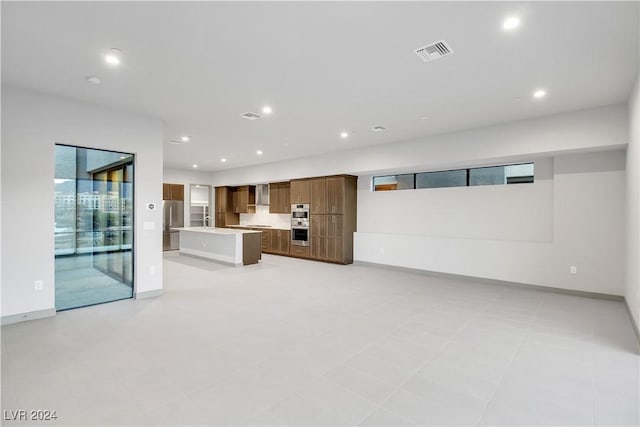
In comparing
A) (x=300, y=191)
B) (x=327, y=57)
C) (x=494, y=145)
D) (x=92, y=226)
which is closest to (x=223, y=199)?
(x=300, y=191)

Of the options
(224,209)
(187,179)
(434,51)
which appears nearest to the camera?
(434,51)

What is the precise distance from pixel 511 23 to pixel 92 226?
5.72m

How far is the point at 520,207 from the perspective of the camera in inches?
233

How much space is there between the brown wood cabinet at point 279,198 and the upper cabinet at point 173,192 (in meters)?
3.48

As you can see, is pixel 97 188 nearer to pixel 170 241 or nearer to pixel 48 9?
pixel 48 9

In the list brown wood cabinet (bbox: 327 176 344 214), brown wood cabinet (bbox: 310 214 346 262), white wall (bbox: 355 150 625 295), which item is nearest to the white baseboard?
brown wood cabinet (bbox: 310 214 346 262)

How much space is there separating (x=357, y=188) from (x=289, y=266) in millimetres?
2795

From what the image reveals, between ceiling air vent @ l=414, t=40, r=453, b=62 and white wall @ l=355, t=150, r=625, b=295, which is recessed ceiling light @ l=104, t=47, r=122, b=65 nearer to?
ceiling air vent @ l=414, t=40, r=453, b=62

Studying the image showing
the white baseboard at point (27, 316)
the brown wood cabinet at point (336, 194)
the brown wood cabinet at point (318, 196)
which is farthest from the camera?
the brown wood cabinet at point (318, 196)

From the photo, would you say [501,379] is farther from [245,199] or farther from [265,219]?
[245,199]

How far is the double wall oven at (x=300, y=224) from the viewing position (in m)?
9.06

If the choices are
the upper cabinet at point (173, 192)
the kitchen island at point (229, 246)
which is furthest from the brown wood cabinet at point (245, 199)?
the kitchen island at point (229, 246)

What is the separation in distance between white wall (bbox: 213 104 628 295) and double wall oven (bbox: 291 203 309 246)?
1850 mm

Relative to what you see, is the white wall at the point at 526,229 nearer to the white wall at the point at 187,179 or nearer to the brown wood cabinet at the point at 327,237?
the brown wood cabinet at the point at 327,237
